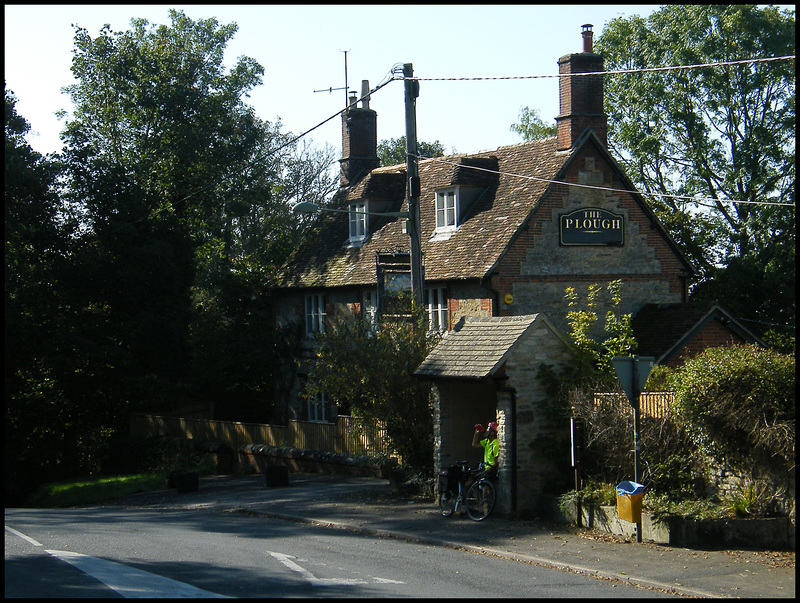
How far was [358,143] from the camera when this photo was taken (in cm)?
3694

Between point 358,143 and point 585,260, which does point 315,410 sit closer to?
point 358,143

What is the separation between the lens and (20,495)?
31344 millimetres

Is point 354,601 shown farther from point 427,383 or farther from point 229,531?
point 427,383

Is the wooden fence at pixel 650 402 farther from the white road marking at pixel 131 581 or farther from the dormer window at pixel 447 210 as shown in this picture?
the dormer window at pixel 447 210

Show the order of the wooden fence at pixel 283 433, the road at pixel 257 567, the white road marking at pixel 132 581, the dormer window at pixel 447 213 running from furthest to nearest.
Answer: the dormer window at pixel 447 213 → the wooden fence at pixel 283 433 → the road at pixel 257 567 → the white road marking at pixel 132 581

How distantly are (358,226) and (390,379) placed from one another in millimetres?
14102

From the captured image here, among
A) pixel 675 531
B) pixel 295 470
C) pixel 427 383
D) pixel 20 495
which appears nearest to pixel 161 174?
pixel 20 495

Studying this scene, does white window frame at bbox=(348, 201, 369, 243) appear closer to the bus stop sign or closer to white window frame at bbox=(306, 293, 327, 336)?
white window frame at bbox=(306, 293, 327, 336)

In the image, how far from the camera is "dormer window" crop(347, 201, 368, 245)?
32531 millimetres

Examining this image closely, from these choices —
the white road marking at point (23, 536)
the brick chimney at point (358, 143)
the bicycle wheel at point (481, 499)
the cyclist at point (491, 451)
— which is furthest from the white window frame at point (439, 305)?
the white road marking at point (23, 536)

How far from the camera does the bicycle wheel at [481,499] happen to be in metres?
16.5

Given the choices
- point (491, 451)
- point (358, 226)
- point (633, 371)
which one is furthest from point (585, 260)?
point (633, 371)

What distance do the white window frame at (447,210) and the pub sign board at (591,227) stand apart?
3.61 meters

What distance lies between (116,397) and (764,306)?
24.1 metres
